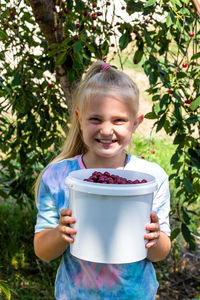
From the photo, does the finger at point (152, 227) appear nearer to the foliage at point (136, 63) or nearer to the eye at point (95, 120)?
the eye at point (95, 120)

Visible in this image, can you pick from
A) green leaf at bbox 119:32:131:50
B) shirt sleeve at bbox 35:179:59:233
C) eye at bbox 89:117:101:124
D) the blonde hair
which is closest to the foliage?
green leaf at bbox 119:32:131:50

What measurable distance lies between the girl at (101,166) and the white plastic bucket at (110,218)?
13 centimetres

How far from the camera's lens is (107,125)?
118cm

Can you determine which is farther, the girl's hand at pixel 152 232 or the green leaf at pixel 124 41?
the green leaf at pixel 124 41

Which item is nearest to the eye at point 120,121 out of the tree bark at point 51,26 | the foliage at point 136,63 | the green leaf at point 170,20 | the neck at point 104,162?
the neck at point 104,162

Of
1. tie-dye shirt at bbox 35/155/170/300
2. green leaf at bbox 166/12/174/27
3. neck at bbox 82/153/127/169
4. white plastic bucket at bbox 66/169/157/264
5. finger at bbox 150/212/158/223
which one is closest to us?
white plastic bucket at bbox 66/169/157/264

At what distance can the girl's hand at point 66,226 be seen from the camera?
0.99 m

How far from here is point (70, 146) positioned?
1421mm

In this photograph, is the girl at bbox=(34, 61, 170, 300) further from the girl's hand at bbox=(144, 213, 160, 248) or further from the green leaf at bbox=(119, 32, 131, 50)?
the green leaf at bbox=(119, 32, 131, 50)

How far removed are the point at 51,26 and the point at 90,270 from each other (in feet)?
4.34

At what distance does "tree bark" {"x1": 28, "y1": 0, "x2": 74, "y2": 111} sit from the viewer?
6.29 feet

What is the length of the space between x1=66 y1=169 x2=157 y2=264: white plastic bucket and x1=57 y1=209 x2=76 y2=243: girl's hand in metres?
0.01

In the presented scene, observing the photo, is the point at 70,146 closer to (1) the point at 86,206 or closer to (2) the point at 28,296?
(1) the point at 86,206

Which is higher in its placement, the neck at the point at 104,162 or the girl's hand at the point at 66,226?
the neck at the point at 104,162
